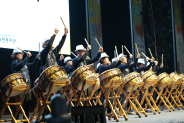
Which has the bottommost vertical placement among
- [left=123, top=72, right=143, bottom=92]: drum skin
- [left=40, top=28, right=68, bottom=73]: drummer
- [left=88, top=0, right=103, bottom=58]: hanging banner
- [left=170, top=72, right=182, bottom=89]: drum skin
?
[left=170, top=72, right=182, bottom=89]: drum skin

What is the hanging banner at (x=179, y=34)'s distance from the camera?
9.79 m

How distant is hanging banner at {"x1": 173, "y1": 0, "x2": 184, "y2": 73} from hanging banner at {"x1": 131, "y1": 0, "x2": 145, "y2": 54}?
1.67 m

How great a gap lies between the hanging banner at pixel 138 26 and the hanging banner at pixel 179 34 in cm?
167

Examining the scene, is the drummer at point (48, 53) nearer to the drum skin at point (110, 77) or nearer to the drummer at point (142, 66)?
the drum skin at point (110, 77)

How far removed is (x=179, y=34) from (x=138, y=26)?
80.1 inches

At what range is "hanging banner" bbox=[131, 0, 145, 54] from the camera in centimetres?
905

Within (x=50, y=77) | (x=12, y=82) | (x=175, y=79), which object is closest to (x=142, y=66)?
(x=175, y=79)

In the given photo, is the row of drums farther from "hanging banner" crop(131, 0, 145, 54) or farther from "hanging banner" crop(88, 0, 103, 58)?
"hanging banner" crop(131, 0, 145, 54)

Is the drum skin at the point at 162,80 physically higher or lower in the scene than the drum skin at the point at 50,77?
lower

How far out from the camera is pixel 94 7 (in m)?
7.80

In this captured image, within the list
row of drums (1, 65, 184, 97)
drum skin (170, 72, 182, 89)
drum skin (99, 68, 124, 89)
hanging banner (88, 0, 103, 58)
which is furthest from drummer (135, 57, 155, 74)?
drum skin (99, 68, 124, 89)

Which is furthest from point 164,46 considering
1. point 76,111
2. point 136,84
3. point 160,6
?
point 76,111

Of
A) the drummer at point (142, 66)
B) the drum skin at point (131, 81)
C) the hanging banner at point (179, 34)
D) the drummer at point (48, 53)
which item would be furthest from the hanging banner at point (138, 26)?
the drummer at point (48, 53)

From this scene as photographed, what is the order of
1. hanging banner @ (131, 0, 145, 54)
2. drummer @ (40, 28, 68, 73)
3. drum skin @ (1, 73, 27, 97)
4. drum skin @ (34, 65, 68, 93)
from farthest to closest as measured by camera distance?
1. hanging banner @ (131, 0, 145, 54)
2. drummer @ (40, 28, 68, 73)
3. drum skin @ (1, 73, 27, 97)
4. drum skin @ (34, 65, 68, 93)
